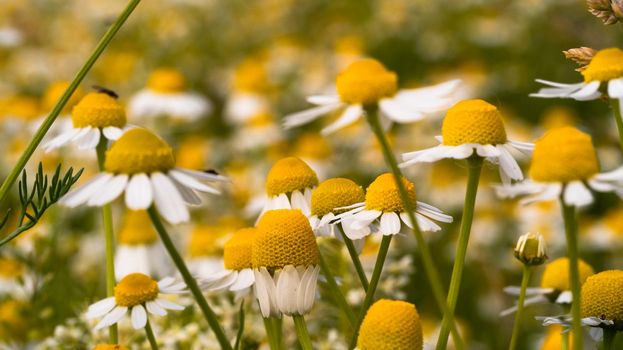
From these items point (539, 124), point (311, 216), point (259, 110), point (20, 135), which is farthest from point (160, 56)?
point (311, 216)

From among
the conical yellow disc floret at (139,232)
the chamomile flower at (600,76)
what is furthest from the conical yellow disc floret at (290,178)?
the conical yellow disc floret at (139,232)

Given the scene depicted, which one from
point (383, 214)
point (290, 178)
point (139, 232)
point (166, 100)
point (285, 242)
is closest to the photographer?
point (285, 242)

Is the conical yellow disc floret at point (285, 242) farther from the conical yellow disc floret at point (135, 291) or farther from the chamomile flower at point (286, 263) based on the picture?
the conical yellow disc floret at point (135, 291)

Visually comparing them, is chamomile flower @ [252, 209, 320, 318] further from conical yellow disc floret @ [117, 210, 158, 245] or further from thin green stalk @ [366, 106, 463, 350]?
conical yellow disc floret @ [117, 210, 158, 245]

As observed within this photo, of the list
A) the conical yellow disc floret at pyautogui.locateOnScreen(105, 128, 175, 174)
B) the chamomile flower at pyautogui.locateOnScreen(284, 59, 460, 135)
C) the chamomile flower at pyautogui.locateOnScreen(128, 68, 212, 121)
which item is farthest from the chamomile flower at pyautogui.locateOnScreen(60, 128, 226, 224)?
the chamomile flower at pyautogui.locateOnScreen(128, 68, 212, 121)

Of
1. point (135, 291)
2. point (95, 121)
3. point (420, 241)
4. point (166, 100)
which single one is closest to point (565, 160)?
point (420, 241)

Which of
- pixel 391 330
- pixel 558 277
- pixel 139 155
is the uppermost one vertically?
pixel 139 155

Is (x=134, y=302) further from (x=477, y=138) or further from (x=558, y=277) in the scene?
(x=558, y=277)
